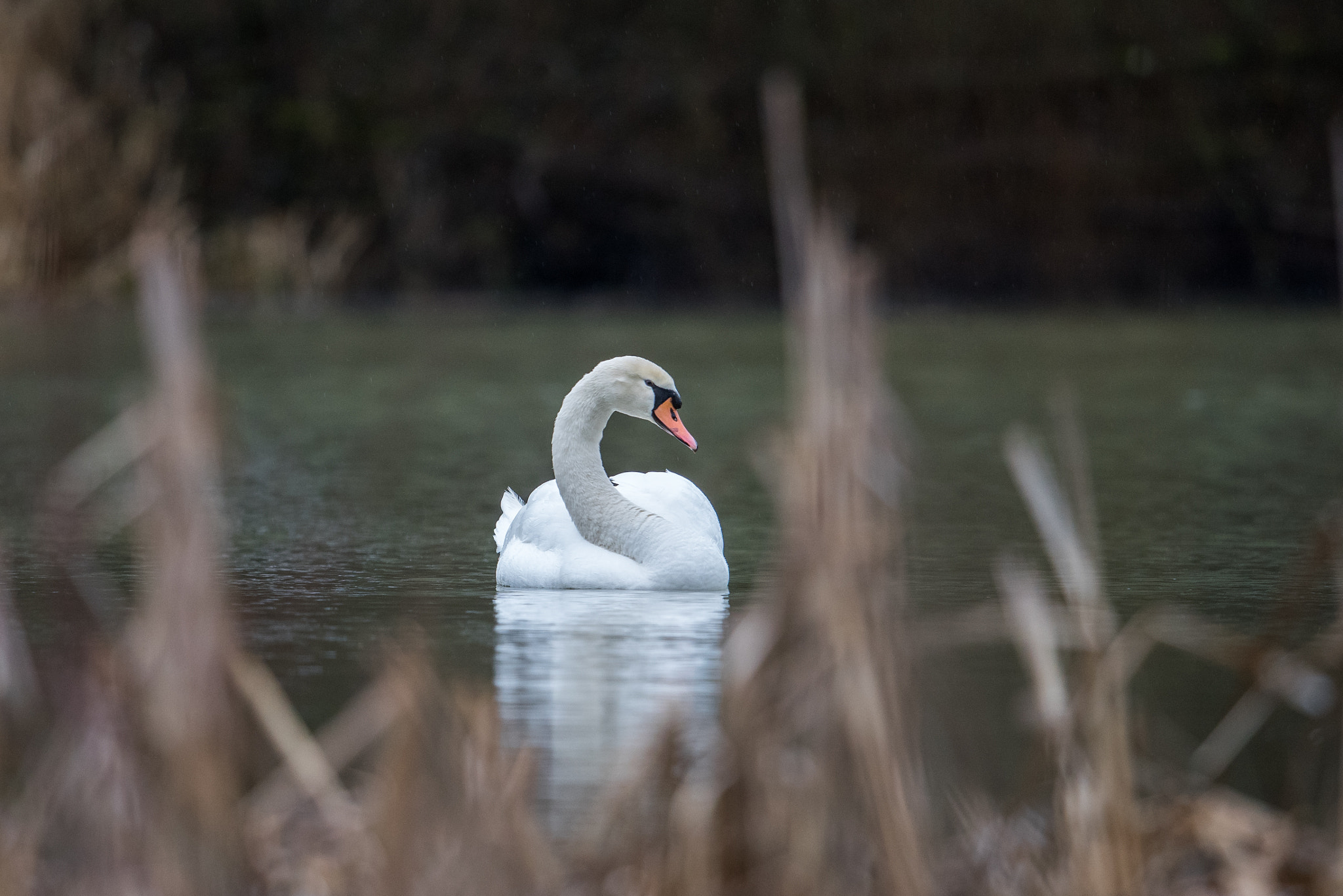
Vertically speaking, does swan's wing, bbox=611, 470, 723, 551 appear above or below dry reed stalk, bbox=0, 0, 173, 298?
below

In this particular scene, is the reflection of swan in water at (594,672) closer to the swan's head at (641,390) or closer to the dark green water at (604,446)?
the dark green water at (604,446)

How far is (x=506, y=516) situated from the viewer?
6.66m

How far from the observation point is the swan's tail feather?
21.2 ft

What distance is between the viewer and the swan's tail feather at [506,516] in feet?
21.2

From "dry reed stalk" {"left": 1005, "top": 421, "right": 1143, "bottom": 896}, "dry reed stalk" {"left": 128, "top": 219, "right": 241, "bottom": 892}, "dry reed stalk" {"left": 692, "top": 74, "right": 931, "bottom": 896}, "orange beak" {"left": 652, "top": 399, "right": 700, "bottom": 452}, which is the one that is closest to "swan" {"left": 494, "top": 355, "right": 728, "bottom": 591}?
"orange beak" {"left": 652, "top": 399, "right": 700, "bottom": 452}

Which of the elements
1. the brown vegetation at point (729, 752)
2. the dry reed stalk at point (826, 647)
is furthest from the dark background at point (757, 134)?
the dry reed stalk at point (826, 647)

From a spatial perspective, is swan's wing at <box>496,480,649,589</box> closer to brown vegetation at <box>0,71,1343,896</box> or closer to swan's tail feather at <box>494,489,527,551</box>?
swan's tail feather at <box>494,489,527,551</box>

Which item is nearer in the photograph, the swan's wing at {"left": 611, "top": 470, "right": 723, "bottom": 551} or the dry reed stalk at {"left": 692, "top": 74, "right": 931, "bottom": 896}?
the dry reed stalk at {"left": 692, "top": 74, "right": 931, "bottom": 896}

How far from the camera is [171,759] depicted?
2.18m

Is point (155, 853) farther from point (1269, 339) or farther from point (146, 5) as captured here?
point (146, 5)

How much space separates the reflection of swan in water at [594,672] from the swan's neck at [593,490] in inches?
6.2

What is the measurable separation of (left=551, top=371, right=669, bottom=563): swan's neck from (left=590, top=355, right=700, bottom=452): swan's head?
34 millimetres

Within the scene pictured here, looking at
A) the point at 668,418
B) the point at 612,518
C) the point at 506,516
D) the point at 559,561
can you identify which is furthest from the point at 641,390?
the point at 506,516

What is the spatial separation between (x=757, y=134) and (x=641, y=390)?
19.3 metres
